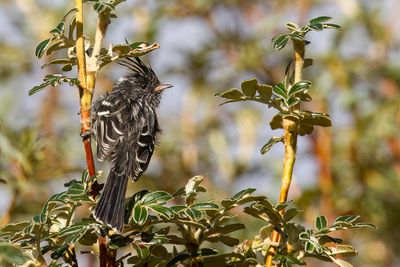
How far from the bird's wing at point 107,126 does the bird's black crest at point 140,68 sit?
245mm

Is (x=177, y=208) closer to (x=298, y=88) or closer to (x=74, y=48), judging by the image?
(x=298, y=88)

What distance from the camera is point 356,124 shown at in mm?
5766

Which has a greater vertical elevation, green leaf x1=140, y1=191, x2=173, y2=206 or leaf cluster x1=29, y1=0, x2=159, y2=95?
leaf cluster x1=29, y1=0, x2=159, y2=95

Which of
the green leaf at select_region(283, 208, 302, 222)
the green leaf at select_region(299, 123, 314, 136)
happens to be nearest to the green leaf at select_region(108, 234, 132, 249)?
the green leaf at select_region(283, 208, 302, 222)

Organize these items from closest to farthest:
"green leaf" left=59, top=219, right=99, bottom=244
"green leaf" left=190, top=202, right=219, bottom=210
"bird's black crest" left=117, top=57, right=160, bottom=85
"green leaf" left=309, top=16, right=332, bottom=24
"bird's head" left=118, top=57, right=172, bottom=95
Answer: "green leaf" left=59, top=219, right=99, bottom=244, "green leaf" left=190, top=202, right=219, bottom=210, "green leaf" left=309, top=16, right=332, bottom=24, "bird's black crest" left=117, top=57, right=160, bottom=85, "bird's head" left=118, top=57, right=172, bottom=95

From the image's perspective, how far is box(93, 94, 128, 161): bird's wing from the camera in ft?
14.2

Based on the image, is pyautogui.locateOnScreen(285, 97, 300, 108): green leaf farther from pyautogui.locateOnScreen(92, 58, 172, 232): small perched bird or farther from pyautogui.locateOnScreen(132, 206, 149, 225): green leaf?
pyautogui.locateOnScreen(92, 58, 172, 232): small perched bird

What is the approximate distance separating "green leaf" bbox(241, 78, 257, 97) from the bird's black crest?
6.76 feet

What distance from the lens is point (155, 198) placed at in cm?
249

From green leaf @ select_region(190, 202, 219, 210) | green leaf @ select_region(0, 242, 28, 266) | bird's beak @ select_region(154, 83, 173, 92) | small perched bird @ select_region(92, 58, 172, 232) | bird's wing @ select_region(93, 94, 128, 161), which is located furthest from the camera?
bird's beak @ select_region(154, 83, 173, 92)

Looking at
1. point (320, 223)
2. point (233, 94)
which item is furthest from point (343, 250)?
point (233, 94)

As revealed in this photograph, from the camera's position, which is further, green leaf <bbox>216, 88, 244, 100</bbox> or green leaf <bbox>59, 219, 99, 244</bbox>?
green leaf <bbox>216, 88, 244, 100</bbox>

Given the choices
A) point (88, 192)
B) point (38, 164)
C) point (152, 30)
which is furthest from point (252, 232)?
point (88, 192)

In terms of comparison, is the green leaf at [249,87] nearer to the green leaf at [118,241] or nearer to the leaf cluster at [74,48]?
the leaf cluster at [74,48]
